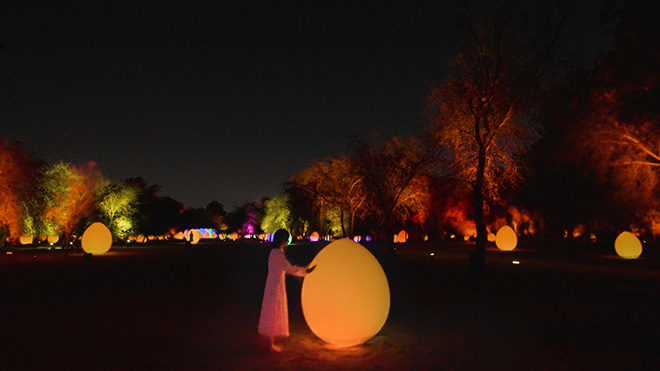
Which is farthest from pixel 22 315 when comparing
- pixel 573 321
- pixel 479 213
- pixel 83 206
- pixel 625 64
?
pixel 83 206

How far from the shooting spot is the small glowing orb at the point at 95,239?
33.6 meters

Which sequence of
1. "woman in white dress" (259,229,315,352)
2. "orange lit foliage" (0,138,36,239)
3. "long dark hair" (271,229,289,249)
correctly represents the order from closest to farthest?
"woman in white dress" (259,229,315,352)
"long dark hair" (271,229,289,249)
"orange lit foliage" (0,138,36,239)

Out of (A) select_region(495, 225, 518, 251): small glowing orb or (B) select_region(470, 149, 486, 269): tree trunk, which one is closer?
(B) select_region(470, 149, 486, 269): tree trunk

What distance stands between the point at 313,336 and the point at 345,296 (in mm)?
1657

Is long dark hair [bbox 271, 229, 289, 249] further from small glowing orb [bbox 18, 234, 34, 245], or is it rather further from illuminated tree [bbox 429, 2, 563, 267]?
small glowing orb [bbox 18, 234, 34, 245]

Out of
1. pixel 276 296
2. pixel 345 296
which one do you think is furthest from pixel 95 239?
pixel 345 296

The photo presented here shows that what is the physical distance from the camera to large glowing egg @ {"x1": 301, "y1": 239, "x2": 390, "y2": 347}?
300 inches

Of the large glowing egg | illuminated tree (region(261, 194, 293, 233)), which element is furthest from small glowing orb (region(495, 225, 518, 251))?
illuminated tree (region(261, 194, 293, 233))

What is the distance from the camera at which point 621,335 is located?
358 inches

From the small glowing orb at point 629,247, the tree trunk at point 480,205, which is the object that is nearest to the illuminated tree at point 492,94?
the tree trunk at point 480,205

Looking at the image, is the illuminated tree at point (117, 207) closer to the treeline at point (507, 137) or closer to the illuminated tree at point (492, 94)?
the treeline at point (507, 137)

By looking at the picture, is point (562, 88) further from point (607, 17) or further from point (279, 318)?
point (279, 318)

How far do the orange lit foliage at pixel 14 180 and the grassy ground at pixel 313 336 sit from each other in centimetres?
1795

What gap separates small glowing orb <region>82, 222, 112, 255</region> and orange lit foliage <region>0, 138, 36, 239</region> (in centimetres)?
476
